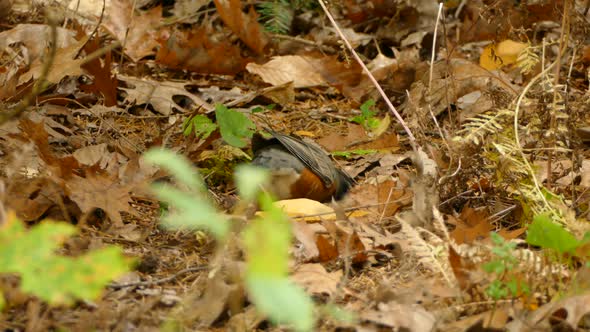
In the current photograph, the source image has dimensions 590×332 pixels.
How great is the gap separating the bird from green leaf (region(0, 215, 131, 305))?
1.52 meters

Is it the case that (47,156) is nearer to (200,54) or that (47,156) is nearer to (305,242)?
(305,242)

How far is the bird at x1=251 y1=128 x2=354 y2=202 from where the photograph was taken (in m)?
2.97

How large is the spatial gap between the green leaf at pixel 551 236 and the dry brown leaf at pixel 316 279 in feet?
1.94

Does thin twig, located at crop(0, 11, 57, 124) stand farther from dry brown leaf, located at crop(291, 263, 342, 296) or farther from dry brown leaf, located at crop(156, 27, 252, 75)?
dry brown leaf, located at crop(156, 27, 252, 75)

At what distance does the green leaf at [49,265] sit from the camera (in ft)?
4.66

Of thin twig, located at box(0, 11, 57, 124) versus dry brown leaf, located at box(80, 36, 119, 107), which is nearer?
thin twig, located at box(0, 11, 57, 124)

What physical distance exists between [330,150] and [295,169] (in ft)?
2.48

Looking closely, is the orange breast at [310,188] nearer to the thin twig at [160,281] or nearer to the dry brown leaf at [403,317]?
the thin twig at [160,281]

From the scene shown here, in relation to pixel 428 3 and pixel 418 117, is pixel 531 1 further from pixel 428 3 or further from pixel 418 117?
pixel 418 117

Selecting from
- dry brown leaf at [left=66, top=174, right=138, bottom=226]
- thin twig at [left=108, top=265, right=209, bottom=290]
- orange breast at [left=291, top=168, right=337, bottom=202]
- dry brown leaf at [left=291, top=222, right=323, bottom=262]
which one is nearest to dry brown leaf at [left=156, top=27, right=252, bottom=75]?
orange breast at [left=291, top=168, right=337, bottom=202]

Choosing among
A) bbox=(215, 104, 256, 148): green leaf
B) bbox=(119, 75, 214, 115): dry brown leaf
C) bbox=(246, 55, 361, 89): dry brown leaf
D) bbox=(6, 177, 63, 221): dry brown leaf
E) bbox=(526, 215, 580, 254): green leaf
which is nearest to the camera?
bbox=(526, 215, 580, 254): green leaf

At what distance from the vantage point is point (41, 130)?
106 inches

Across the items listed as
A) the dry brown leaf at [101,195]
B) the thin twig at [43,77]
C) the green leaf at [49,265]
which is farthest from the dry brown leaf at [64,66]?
the green leaf at [49,265]

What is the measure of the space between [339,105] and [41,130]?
6.84ft
